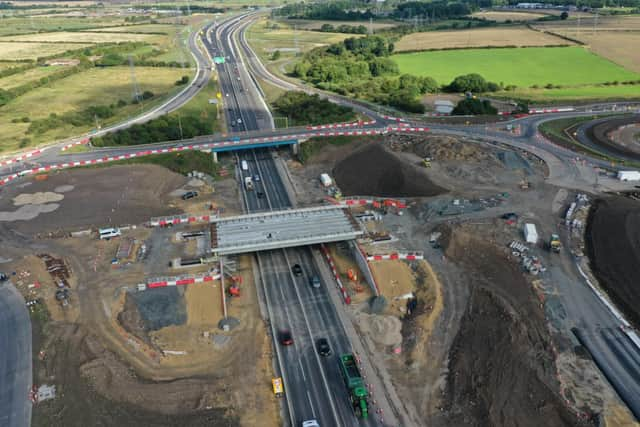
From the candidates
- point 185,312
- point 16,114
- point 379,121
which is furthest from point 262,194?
point 16,114

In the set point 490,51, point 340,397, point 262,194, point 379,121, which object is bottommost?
point 340,397

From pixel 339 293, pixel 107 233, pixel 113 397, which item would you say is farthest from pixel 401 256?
pixel 107 233

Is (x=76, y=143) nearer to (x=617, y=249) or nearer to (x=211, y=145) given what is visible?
(x=211, y=145)

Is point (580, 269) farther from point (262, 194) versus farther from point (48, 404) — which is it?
point (48, 404)

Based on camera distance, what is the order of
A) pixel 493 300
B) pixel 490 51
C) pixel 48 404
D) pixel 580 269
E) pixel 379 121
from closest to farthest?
pixel 48 404 → pixel 493 300 → pixel 580 269 → pixel 379 121 → pixel 490 51

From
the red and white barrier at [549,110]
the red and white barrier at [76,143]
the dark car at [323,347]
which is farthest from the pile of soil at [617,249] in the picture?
the red and white barrier at [76,143]

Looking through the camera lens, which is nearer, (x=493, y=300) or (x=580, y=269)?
(x=493, y=300)

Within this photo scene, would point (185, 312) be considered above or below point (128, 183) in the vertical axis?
below
